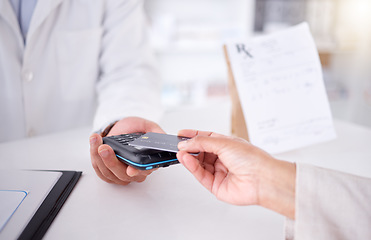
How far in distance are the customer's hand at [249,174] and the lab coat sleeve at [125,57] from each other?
1.36 ft

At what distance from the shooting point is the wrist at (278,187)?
39 centimetres

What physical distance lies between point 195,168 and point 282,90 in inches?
14.4

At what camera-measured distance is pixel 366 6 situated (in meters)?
2.09

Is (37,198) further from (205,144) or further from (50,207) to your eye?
(205,144)

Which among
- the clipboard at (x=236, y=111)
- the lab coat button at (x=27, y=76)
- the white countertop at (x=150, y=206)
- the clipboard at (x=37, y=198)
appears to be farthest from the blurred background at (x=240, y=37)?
the clipboard at (x=37, y=198)

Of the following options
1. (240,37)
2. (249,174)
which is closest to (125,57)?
(249,174)

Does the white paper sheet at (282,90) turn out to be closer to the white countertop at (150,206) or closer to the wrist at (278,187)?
the white countertop at (150,206)

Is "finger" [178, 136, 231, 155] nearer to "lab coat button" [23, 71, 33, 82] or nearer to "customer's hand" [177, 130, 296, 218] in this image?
"customer's hand" [177, 130, 296, 218]

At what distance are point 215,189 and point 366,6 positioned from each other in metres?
2.23

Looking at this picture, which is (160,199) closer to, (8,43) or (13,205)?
(13,205)

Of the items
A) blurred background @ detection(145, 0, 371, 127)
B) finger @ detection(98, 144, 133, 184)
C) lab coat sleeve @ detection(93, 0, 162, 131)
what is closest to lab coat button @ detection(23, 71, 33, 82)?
lab coat sleeve @ detection(93, 0, 162, 131)

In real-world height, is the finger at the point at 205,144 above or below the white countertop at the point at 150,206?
above

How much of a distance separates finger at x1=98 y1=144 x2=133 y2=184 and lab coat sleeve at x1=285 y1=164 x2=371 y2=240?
257 millimetres

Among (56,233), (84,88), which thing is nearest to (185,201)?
(56,233)
